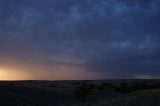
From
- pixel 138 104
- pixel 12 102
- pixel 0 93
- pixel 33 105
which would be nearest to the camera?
pixel 138 104

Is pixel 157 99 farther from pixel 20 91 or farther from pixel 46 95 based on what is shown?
pixel 20 91

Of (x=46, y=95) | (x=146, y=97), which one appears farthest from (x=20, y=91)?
(x=146, y=97)

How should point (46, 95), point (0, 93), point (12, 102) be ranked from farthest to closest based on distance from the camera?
point (46, 95)
point (0, 93)
point (12, 102)

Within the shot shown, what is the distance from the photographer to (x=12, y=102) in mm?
69062

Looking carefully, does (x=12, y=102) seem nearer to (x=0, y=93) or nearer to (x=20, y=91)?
(x=0, y=93)

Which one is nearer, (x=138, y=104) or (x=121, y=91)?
(x=138, y=104)

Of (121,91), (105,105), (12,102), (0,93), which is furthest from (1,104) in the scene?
(121,91)

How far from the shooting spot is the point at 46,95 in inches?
3391

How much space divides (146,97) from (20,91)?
4040 centimetres

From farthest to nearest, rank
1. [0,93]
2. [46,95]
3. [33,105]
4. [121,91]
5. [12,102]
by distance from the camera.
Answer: [121,91] < [46,95] < [0,93] < [12,102] < [33,105]

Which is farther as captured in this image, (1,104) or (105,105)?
(1,104)

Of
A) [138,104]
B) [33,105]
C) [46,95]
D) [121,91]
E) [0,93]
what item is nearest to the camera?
[138,104]

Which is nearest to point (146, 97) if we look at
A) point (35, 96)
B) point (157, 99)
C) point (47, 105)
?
point (157, 99)

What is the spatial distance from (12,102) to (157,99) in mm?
27903
